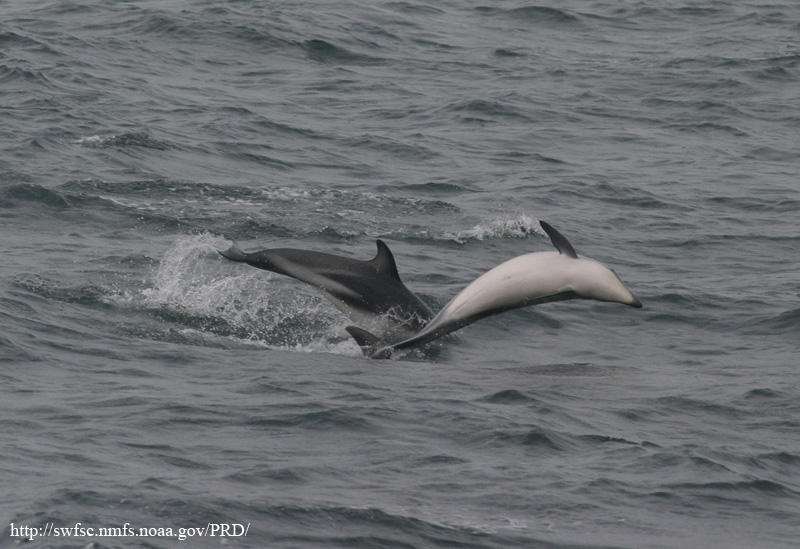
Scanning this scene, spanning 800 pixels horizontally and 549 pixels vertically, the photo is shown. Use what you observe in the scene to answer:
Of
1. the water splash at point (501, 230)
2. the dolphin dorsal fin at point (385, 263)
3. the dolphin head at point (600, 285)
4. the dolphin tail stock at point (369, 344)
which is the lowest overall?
the water splash at point (501, 230)

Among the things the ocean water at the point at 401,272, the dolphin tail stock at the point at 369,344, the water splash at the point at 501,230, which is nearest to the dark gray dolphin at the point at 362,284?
the dolphin tail stock at the point at 369,344

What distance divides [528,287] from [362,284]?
2.12m

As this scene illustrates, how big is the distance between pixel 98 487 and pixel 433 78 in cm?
2198

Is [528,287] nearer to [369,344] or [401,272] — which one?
[369,344]

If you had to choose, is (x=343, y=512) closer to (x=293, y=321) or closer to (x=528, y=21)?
(x=293, y=321)

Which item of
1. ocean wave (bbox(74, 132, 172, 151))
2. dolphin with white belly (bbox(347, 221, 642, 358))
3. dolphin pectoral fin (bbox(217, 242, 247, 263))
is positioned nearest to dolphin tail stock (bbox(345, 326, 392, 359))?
dolphin with white belly (bbox(347, 221, 642, 358))

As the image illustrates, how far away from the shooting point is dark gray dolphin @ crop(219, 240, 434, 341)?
1444 cm

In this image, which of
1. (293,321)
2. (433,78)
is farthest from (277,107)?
(293,321)

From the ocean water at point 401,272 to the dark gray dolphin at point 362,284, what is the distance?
1.44ft

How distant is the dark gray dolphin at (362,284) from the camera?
47.4 feet

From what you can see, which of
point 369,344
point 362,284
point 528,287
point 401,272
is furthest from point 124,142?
point 528,287

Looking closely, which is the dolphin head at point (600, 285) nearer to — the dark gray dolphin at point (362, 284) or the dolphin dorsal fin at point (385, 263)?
the dark gray dolphin at point (362, 284)

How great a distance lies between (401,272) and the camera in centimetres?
1775

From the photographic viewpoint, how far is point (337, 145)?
24.9m
